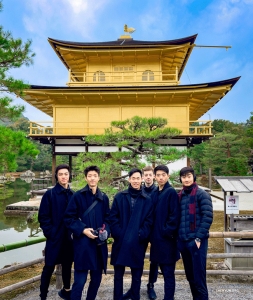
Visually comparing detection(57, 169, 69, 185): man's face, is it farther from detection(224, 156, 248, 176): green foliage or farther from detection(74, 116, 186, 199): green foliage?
A: detection(224, 156, 248, 176): green foliage

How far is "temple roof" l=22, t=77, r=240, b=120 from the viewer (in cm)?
1230

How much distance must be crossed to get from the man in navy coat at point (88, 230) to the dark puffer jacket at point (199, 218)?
0.80m

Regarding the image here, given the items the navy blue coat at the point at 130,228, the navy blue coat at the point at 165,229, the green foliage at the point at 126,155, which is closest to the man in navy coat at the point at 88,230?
the navy blue coat at the point at 130,228

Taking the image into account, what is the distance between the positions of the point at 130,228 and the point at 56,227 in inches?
31.7

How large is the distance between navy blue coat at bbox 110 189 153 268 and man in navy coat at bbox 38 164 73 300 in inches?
21.2

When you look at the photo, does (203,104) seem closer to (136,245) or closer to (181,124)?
(181,124)

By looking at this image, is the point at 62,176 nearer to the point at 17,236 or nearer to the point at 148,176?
the point at 148,176

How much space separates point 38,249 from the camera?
7.04 meters

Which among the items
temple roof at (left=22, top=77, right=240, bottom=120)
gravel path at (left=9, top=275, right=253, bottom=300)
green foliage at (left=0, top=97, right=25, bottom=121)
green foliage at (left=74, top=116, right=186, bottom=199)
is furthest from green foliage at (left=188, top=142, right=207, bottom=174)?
green foliage at (left=0, top=97, right=25, bottom=121)

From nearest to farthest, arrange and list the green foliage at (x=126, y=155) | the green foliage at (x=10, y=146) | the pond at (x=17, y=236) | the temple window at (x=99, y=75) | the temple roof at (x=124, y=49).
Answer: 1. the green foliage at (x=10, y=146)
2. the green foliage at (x=126, y=155)
3. the pond at (x=17, y=236)
4. the temple roof at (x=124, y=49)
5. the temple window at (x=99, y=75)

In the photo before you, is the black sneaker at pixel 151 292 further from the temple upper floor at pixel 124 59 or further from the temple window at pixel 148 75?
the temple window at pixel 148 75

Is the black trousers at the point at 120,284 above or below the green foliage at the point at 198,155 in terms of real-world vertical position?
below

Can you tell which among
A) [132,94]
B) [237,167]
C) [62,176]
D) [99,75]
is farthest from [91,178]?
[237,167]

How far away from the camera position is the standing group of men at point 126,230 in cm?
264
